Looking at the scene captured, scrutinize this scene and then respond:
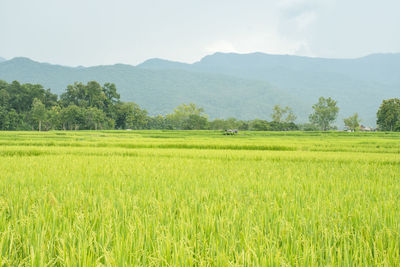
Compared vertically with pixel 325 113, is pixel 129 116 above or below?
below

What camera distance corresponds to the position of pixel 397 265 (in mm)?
1468

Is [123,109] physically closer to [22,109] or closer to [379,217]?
[22,109]

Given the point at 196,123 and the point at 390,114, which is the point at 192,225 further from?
the point at 196,123

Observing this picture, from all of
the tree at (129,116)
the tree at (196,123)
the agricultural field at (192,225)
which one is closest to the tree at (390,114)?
the tree at (196,123)

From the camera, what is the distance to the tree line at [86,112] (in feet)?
167

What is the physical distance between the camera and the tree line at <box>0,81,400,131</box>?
5091 cm

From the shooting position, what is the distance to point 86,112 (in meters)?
54.1

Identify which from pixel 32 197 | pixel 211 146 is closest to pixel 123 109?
pixel 211 146

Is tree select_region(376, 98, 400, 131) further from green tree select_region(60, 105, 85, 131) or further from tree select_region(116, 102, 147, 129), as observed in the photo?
green tree select_region(60, 105, 85, 131)

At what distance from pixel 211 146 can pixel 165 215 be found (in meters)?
12.2

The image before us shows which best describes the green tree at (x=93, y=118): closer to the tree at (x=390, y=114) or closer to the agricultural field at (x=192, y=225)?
the agricultural field at (x=192, y=225)

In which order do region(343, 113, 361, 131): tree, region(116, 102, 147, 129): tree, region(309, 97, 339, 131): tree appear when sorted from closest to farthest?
region(116, 102, 147, 129): tree → region(343, 113, 361, 131): tree → region(309, 97, 339, 131): tree

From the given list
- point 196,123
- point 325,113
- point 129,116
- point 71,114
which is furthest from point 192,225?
point 325,113

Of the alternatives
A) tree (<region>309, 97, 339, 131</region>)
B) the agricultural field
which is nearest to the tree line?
tree (<region>309, 97, 339, 131</region>)
